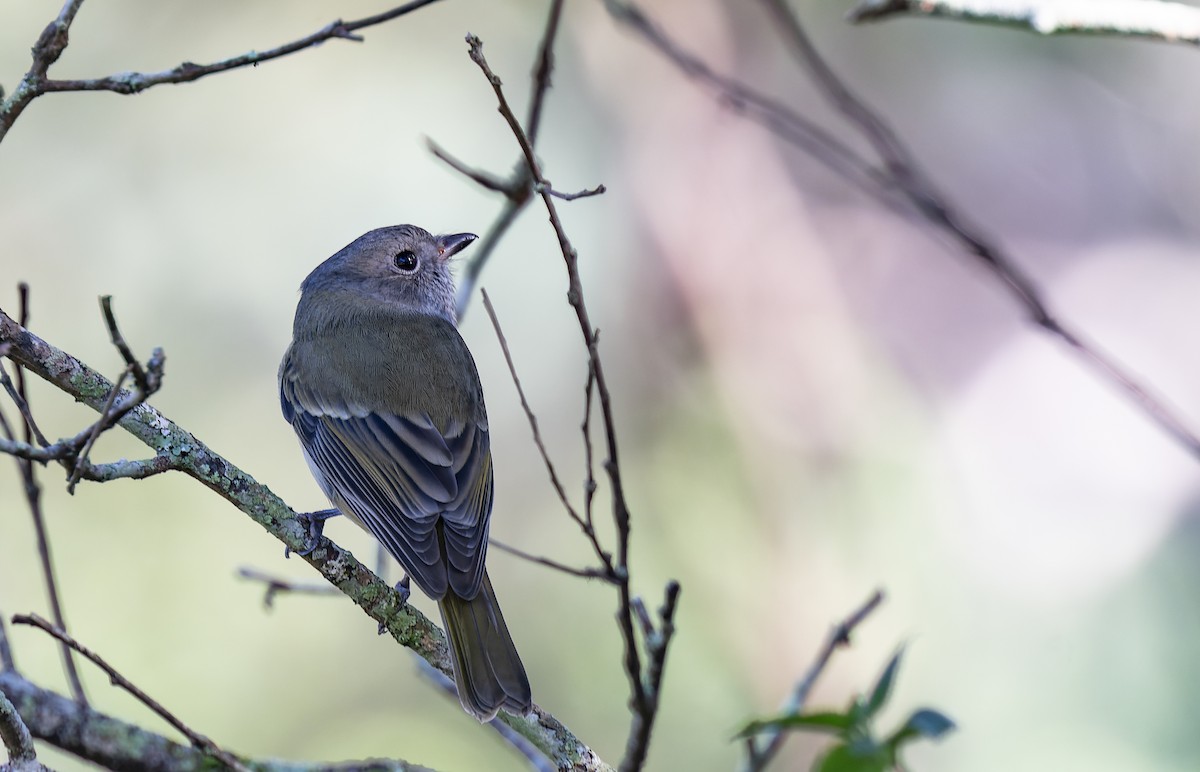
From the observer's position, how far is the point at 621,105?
8.19 m

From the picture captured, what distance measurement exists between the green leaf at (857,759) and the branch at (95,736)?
1.41 metres

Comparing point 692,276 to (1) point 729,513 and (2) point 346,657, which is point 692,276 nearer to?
(1) point 729,513

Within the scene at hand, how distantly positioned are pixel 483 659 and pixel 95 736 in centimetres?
92

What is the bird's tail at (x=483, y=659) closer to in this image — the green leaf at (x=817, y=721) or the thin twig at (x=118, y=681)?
the thin twig at (x=118, y=681)

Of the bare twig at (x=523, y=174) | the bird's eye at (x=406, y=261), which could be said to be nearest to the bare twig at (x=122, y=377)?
the bare twig at (x=523, y=174)

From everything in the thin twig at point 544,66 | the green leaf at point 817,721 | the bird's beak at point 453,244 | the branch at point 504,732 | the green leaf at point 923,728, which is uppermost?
the bird's beak at point 453,244

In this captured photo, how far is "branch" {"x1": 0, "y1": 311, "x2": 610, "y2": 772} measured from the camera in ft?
8.17

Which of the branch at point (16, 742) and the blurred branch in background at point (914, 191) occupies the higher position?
the blurred branch in background at point (914, 191)

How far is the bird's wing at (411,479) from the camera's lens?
11.0ft

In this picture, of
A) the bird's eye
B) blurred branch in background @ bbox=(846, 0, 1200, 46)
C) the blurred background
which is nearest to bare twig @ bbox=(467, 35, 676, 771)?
blurred branch in background @ bbox=(846, 0, 1200, 46)

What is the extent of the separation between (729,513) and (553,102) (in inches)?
125

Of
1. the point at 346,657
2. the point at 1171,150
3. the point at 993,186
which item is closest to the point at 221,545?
the point at 346,657

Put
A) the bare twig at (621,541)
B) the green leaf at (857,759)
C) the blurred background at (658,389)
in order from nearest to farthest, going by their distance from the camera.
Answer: the green leaf at (857,759), the bare twig at (621,541), the blurred background at (658,389)

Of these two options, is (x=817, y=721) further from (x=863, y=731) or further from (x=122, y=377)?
(x=122, y=377)
